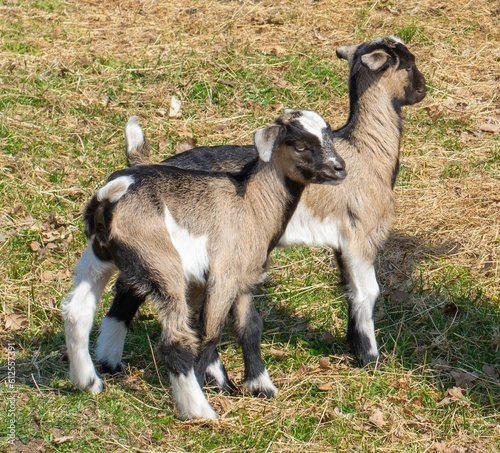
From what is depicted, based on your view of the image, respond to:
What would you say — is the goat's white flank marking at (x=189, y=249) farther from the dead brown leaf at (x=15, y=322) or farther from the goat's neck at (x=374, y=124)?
the dead brown leaf at (x=15, y=322)

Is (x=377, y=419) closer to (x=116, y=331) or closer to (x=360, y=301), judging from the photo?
(x=360, y=301)

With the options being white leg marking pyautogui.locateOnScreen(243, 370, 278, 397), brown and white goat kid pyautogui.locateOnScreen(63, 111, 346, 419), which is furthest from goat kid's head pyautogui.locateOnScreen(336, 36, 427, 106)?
white leg marking pyautogui.locateOnScreen(243, 370, 278, 397)

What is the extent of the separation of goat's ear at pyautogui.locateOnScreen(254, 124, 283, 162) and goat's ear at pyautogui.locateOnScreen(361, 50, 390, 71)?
1.05 m

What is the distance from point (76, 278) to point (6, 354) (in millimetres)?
1013

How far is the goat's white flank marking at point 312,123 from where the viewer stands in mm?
5512

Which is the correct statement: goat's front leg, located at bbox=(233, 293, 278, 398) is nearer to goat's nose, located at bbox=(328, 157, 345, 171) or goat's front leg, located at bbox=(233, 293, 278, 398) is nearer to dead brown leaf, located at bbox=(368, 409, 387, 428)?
dead brown leaf, located at bbox=(368, 409, 387, 428)

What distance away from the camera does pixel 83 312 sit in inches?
206

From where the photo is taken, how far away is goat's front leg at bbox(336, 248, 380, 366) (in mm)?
6129

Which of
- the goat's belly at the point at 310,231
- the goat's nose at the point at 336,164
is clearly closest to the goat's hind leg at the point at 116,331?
the goat's belly at the point at 310,231

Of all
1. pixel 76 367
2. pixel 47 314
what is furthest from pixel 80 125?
pixel 76 367

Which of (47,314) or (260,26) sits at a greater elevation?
(260,26)

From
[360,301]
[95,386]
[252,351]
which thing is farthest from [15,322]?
[360,301]

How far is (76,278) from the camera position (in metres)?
5.35

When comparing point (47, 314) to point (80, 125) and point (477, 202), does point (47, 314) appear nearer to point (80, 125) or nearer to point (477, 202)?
point (80, 125)
